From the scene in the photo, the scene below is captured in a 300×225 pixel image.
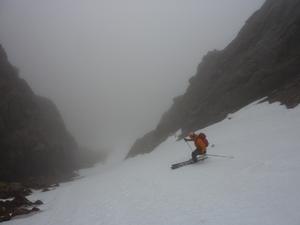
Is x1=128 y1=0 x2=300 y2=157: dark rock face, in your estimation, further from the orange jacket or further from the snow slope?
the orange jacket

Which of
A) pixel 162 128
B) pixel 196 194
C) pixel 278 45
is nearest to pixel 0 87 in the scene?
pixel 162 128

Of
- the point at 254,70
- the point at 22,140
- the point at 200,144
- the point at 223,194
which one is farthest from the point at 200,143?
the point at 22,140

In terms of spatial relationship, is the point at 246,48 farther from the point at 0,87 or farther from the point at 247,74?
the point at 0,87

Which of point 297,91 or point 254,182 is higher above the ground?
point 297,91

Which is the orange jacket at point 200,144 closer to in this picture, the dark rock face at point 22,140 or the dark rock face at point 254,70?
the dark rock face at point 254,70

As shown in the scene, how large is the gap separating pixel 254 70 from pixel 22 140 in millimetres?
45982

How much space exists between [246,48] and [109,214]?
44.0m

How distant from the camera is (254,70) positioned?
4153 centimetres

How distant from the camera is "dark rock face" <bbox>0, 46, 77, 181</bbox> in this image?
53.9 m

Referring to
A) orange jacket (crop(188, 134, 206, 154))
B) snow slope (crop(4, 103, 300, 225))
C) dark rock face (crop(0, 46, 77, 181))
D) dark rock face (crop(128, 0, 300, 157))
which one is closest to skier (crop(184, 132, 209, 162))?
orange jacket (crop(188, 134, 206, 154))

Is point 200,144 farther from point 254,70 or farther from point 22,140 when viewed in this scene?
point 22,140

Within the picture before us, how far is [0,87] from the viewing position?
58.7m

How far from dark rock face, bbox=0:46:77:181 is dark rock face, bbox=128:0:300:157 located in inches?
1195

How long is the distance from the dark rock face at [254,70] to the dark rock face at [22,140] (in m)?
30.4
